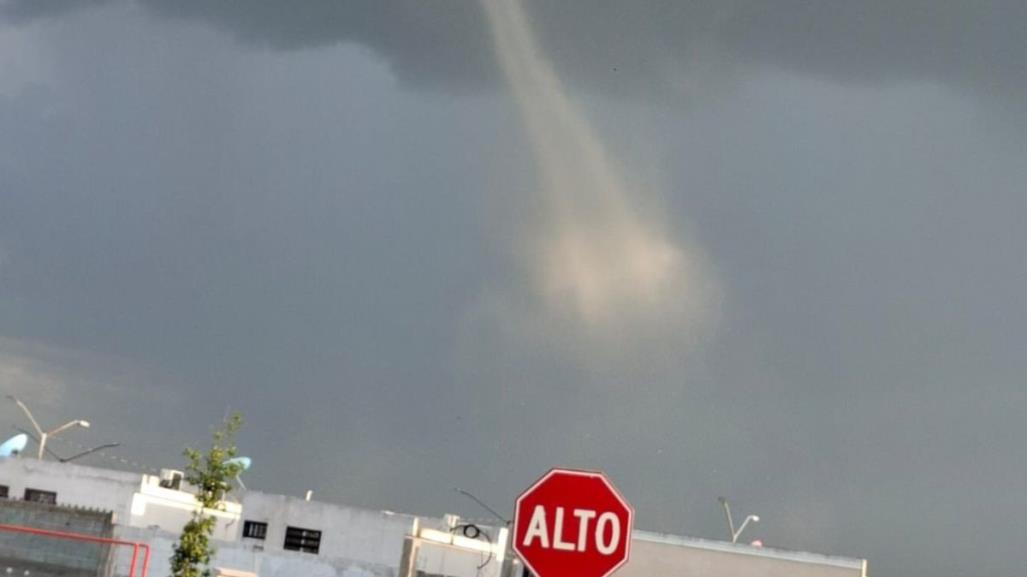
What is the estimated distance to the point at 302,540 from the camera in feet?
300

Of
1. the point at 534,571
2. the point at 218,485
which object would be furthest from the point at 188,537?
the point at 534,571

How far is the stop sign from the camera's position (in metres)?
15.8

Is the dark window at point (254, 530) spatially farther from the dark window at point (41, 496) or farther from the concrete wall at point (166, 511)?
the dark window at point (41, 496)

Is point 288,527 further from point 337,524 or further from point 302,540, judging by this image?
point 337,524

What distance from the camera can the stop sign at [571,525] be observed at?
15836 mm

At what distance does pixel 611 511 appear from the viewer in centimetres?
1590

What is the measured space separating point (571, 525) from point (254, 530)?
7952 cm

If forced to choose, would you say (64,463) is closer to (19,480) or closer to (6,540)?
(19,480)

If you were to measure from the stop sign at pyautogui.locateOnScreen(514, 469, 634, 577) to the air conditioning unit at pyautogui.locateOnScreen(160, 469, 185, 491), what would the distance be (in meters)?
87.7

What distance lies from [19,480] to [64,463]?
315 centimetres

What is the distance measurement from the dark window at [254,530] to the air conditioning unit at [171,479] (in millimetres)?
9719

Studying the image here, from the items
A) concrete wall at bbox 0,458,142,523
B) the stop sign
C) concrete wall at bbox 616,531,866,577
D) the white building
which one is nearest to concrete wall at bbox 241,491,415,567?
the white building

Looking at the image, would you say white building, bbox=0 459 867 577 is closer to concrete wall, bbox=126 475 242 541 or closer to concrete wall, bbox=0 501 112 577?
concrete wall, bbox=126 475 242 541

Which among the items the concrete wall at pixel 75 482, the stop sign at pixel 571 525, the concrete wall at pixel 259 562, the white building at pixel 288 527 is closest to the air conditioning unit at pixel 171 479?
the white building at pixel 288 527
